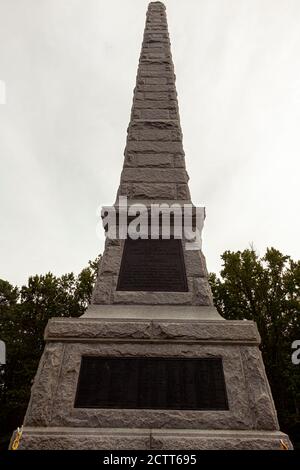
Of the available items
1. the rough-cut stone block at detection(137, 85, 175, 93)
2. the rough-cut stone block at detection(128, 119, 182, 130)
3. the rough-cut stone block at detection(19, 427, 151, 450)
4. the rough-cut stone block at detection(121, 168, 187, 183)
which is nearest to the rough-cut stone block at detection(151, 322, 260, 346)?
the rough-cut stone block at detection(19, 427, 151, 450)

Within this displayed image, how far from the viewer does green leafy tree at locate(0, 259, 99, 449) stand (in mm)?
14648

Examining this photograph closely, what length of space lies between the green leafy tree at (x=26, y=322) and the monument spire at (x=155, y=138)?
39.6 ft

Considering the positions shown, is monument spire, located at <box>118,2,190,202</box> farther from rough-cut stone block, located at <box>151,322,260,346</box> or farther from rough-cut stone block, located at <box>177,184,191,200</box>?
rough-cut stone block, located at <box>151,322,260,346</box>

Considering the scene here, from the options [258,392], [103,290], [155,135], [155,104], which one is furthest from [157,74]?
[258,392]

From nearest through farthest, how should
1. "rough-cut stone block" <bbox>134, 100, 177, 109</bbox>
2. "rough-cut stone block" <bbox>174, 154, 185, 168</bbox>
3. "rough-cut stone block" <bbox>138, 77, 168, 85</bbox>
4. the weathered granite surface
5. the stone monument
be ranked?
1. the stone monument
2. the weathered granite surface
3. "rough-cut stone block" <bbox>174, 154, 185, 168</bbox>
4. "rough-cut stone block" <bbox>134, 100, 177, 109</bbox>
5. "rough-cut stone block" <bbox>138, 77, 168, 85</bbox>

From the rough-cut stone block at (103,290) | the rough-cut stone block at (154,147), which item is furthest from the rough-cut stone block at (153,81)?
the rough-cut stone block at (103,290)

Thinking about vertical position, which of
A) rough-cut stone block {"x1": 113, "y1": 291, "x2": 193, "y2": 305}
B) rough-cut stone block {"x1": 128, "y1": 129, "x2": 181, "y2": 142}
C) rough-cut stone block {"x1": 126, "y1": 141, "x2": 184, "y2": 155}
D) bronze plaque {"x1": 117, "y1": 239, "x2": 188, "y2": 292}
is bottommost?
rough-cut stone block {"x1": 113, "y1": 291, "x2": 193, "y2": 305}

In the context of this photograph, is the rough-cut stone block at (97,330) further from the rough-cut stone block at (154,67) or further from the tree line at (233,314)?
the tree line at (233,314)

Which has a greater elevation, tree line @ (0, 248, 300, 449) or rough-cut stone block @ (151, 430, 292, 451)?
tree line @ (0, 248, 300, 449)

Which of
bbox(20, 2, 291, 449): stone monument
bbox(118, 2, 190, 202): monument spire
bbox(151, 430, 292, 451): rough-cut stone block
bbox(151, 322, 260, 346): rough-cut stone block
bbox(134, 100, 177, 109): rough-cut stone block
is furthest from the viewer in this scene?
bbox(134, 100, 177, 109): rough-cut stone block

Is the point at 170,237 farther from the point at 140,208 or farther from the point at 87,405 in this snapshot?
the point at 87,405

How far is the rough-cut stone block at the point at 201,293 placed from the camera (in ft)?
14.0


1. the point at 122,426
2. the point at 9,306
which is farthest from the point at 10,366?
the point at 122,426

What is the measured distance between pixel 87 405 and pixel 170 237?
249cm
